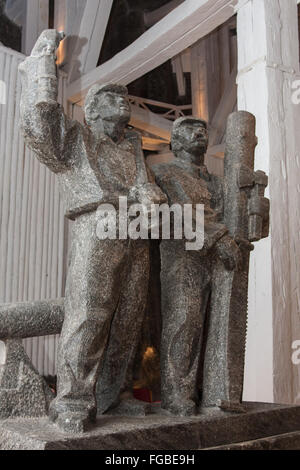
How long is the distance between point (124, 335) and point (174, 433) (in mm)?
461

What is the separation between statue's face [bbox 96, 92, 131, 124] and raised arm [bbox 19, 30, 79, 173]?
0.25m

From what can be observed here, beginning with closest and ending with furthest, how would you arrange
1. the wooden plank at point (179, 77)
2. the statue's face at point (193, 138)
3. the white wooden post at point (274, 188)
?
the statue's face at point (193, 138) < the white wooden post at point (274, 188) < the wooden plank at point (179, 77)

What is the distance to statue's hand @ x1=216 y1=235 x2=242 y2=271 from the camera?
266cm

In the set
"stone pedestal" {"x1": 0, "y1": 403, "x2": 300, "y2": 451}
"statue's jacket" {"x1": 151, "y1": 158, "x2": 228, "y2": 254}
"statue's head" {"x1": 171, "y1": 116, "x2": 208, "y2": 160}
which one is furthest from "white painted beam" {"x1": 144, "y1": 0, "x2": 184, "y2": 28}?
"stone pedestal" {"x1": 0, "y1": 403, "x2": 300, "y2": 451}

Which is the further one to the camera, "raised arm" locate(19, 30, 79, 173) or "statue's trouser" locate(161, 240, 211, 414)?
"statue's trouser" locate(161, 240, 211, 414)

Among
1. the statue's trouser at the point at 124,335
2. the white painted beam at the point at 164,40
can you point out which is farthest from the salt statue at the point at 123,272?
the white painted beam at the point at 164,40

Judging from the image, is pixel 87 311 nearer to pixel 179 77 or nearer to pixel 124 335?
pixel 124 335

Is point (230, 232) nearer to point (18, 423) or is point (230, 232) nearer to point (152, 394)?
point (152, 394)

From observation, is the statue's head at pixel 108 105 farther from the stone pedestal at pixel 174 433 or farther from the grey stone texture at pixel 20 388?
the stone pedestal at pixel 174 433

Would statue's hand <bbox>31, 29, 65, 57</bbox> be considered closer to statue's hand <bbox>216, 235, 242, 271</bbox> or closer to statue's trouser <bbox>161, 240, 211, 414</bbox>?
statue's trouser <bbox>161, 240, 211, 414</bbox>

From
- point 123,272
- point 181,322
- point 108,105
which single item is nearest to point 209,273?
point 181,322

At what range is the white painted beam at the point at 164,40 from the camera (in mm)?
5089

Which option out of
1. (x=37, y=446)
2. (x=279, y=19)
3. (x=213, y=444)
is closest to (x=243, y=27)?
(x=279, y=19)

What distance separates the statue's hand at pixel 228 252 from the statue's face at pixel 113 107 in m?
0.71
